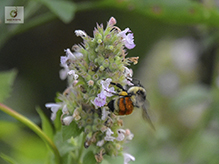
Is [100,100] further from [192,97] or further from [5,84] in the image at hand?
[192,97]

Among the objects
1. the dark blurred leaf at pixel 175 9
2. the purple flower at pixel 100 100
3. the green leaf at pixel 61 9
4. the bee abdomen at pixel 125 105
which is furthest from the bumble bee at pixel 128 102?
the dark blurred leaf at pixel 175 9

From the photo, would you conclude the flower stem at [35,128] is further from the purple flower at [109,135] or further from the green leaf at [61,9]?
the green leaf at [61,9]

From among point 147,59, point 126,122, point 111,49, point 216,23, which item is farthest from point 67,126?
point 147,59

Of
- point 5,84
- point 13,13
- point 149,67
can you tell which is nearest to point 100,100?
point 5,84

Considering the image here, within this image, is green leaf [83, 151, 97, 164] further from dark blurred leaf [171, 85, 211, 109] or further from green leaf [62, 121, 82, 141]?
dark blurred leaf [171, 85, 211, 109]

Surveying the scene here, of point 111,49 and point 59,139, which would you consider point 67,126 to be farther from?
point 111,49
